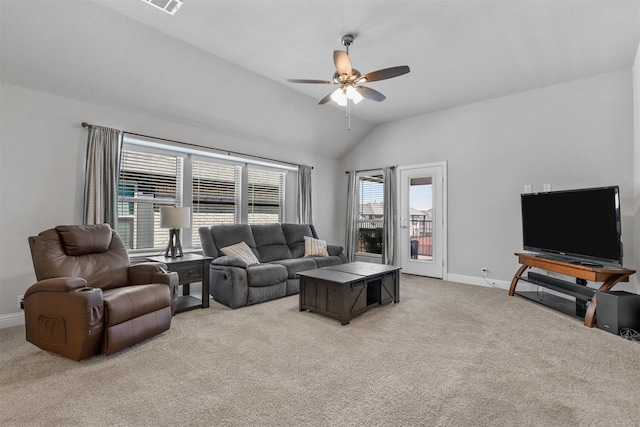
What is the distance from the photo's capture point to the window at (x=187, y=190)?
4.09m

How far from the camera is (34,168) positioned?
10.8ft

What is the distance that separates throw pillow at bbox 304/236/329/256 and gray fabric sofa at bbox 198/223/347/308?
0.26ft

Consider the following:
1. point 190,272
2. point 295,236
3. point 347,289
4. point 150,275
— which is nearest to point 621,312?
point 347,289

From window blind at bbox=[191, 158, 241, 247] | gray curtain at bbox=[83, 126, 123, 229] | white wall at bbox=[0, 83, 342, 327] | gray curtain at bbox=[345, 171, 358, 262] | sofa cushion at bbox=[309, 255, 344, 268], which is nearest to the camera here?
white wall at bbox=[0, 83, 342, 327]

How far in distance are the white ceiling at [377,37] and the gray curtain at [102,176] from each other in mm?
493

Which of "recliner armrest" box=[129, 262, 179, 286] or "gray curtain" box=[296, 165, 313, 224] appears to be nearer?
"recliner armrest" box=[129, 262, 179, 286]

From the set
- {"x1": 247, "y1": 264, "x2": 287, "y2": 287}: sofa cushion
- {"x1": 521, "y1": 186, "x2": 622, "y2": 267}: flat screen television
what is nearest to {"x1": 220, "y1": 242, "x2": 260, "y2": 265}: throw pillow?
{"x1": 247, "y1": 264, "x2": 287, "y2": 287}: sofa cushion

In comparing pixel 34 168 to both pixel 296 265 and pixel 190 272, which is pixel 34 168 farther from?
pixel 296 265

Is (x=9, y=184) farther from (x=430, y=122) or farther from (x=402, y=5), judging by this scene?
(x=430, y=122)

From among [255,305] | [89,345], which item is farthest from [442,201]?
[89,345]

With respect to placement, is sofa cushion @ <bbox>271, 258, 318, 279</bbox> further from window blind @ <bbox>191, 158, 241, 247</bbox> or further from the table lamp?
the table lamp

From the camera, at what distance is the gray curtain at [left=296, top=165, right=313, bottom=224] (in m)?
6.18

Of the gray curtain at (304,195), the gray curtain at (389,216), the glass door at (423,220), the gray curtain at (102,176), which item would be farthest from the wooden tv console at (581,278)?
the gray curtain at (102,176)

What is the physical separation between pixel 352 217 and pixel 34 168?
521 centimetres
